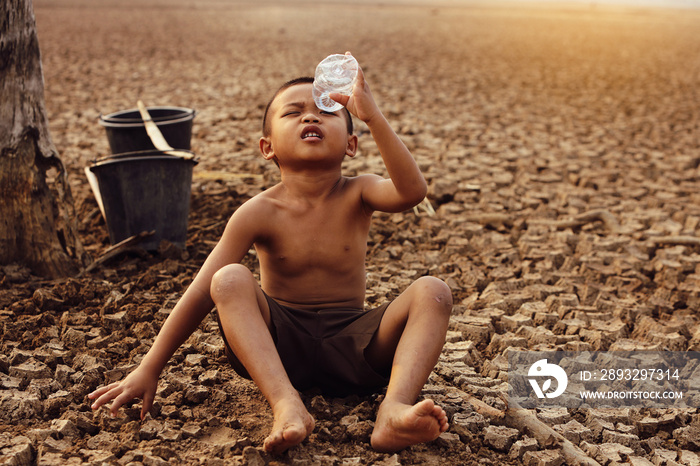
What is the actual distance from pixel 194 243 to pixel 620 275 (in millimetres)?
2159

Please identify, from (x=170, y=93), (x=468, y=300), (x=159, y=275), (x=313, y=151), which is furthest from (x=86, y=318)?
(x=170, y=93)

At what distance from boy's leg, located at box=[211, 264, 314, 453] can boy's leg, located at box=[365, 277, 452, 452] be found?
221mm

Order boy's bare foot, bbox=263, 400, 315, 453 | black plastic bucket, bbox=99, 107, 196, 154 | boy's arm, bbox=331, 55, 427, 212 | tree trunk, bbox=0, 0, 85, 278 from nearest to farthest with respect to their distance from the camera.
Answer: boy's bare foot, bbox=263, 400, 315, 453 → boy's arm, bbox=331, 55, 427, 212 → tree trunk, bbox=0, 0, 85, 278 → black plastic bucket, bbox=99, 107, 196, 154

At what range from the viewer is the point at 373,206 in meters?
2.26

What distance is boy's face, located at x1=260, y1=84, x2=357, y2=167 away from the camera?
2168 millimetres

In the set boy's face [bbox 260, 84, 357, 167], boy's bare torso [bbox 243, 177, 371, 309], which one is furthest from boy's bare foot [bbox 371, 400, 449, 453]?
boy's face [bbox 260, 84, 357, 167]

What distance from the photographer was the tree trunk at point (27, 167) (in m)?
3.09

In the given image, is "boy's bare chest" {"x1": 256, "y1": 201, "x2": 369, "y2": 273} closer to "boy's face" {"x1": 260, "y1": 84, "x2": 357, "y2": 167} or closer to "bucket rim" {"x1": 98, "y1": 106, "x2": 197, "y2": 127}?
"boy's face" {"x1": 260, "y1": 84, "x2": 357, "y2": 167}

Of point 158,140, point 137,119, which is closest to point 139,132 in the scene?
point 137,119

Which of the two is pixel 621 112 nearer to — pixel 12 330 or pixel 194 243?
pixel 194 243

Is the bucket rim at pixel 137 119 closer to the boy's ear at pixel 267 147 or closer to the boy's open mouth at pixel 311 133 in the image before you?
the boy's ear at pixel 267 147

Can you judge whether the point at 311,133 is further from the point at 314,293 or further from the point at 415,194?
the point at 314,293

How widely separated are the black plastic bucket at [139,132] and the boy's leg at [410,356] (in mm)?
2575

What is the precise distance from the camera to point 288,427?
182 centimetres
